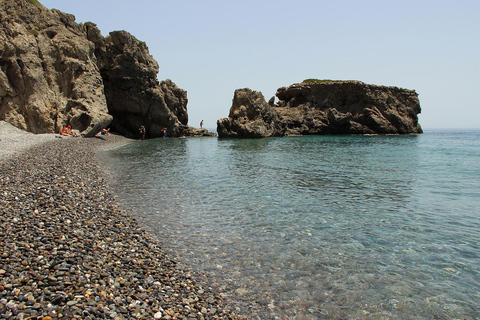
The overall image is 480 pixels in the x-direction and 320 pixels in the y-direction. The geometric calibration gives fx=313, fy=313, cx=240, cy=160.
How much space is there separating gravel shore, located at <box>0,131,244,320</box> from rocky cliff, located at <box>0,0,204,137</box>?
33.8m

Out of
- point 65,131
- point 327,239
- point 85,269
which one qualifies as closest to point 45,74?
point 65,131

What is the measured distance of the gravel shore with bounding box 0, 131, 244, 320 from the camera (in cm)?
509

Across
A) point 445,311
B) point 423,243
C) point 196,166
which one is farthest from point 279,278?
point 196,166

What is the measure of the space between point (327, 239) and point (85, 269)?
679 centimetres

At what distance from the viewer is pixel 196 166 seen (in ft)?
83.9

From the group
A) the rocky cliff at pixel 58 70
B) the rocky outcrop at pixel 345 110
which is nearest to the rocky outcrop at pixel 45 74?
the rocky cliff at pixel 58 70

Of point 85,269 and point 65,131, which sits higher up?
point 65,131

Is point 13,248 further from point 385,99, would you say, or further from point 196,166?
point 385,99

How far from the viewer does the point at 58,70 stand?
141 ft

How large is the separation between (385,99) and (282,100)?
26.5 metres

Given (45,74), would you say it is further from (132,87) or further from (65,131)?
(132,87)

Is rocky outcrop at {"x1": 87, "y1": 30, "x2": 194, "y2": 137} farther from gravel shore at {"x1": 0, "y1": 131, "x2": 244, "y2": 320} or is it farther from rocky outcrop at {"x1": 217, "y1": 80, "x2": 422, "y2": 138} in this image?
gravel shore at {"x1": 0, "y1": 131, "x2": 244, "y2": 320}

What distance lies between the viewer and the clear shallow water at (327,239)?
6.60m

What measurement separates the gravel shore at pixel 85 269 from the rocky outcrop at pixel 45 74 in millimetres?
33604
